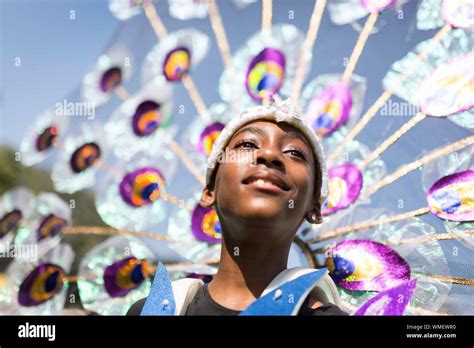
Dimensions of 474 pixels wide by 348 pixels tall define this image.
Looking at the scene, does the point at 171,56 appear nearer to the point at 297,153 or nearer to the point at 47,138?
the point at 47,138

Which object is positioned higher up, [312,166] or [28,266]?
[312,166]

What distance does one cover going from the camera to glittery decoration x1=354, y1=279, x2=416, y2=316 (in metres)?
2.13

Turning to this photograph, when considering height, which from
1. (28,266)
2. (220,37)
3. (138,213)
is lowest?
(28,266)

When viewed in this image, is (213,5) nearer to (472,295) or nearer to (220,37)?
(220,37)

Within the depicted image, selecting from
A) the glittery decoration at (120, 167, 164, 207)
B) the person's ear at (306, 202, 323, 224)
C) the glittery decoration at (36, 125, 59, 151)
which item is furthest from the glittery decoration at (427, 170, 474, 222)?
the glittery decoration at (36, 125, 59, 151)

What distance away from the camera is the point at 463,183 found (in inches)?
125

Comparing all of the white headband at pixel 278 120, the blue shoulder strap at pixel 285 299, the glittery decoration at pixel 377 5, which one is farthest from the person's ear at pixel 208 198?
the glittery decoration at pixel 377 5

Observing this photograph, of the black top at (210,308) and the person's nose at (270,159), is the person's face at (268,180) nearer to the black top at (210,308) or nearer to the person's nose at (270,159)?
the person's nose at (270,159)

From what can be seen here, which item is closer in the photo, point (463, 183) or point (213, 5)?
point (463, 183)

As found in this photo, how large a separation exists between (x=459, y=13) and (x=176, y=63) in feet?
4.77

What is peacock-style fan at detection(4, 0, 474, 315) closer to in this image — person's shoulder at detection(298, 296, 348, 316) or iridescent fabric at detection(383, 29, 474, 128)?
iridescent fabric at detection(383, 29, 474, 128)

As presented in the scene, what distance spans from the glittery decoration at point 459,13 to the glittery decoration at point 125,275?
76.1 inches

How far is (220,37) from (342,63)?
625 mm
